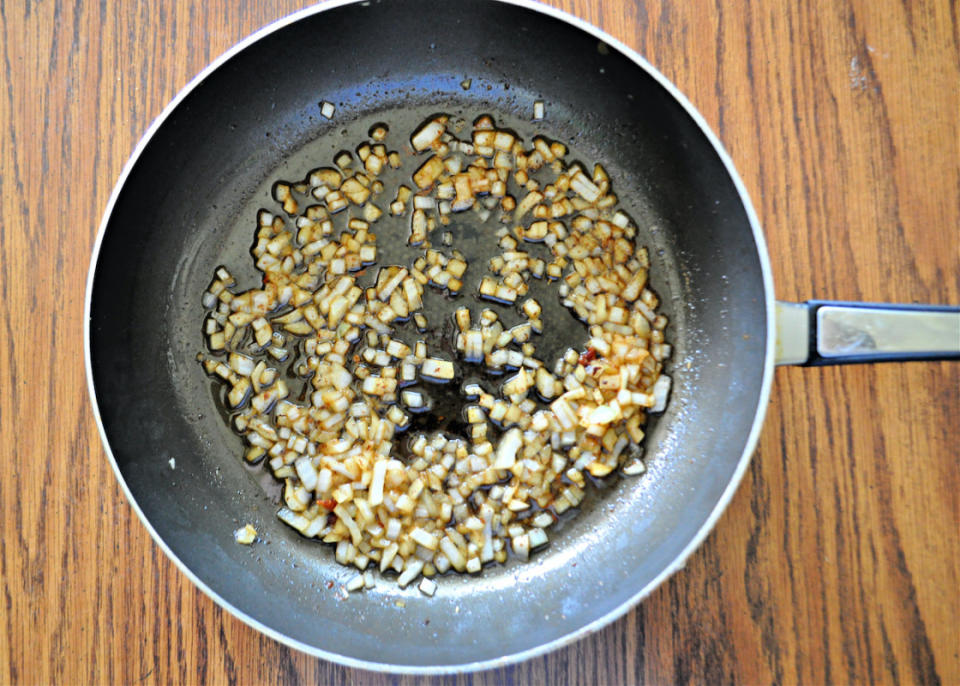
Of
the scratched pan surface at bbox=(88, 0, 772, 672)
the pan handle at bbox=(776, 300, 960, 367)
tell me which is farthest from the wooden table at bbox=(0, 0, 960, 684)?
the pan handle at bbox=(776, 300, 960, 367)

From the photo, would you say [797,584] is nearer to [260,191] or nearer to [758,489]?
[758,489]

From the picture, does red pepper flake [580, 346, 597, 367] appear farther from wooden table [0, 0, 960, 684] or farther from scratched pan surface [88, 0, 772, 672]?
wooden table [0, 0, 960, 684]

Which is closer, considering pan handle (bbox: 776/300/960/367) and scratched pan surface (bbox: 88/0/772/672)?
pan handle (bbox: 776/300/960/367)

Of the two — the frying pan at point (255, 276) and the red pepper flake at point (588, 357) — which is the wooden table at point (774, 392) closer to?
the frying pan at point (255, 276)

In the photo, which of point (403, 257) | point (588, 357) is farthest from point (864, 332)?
point (403, 257)

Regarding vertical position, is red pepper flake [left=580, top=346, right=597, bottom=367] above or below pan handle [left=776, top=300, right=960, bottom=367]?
above

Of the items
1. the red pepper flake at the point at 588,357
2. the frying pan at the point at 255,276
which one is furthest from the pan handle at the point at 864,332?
the red pepper flake at the point at 588,357
